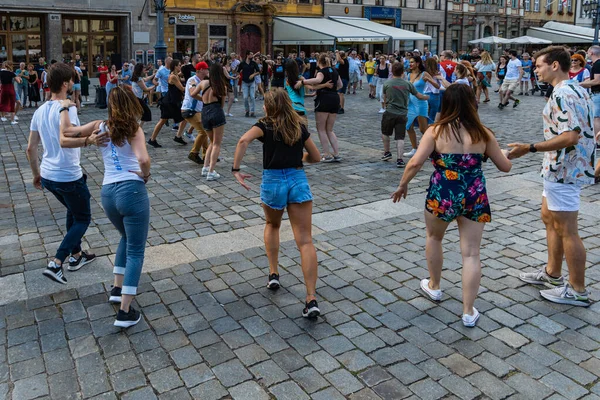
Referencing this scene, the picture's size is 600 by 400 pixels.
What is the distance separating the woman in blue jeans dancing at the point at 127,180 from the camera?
417 cm

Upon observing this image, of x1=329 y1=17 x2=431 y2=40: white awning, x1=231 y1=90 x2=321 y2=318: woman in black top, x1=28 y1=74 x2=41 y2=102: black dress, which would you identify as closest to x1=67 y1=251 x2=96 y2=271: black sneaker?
x1=231 y1=90 x2=321 y2=318: woman in black top

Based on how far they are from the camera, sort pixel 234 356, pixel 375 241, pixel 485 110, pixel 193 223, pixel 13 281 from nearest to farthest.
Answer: pixel 234 356, pixel 13 281, pixel 375 241, pixel 193 223, pixel 485 110

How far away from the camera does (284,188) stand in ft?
14.7

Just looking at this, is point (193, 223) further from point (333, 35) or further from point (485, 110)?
point (333, 35)

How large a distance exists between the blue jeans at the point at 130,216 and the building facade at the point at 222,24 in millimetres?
27592

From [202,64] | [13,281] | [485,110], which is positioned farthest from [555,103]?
[485,110]

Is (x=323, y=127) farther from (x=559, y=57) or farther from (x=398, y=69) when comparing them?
(x=559, y=57)

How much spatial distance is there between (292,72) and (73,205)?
4834 millimetres

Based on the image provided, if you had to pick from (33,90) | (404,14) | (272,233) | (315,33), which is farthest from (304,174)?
(404,14)

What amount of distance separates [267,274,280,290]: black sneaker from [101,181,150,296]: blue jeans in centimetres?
113

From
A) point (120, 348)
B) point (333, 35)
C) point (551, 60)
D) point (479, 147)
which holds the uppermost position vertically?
point (333, 35)

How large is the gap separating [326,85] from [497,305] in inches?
230

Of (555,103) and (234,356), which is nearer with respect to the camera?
(234,356)

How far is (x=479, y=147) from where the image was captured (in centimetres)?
411
